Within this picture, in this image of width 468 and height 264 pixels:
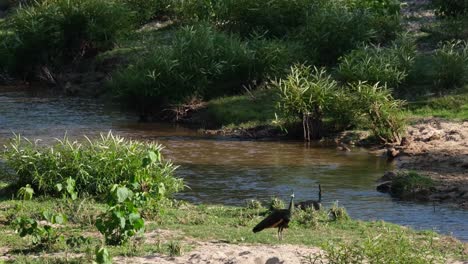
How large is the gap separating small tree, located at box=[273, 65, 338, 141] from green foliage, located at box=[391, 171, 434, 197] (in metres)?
4.17

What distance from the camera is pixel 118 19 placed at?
2455cm

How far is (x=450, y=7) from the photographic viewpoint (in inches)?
920

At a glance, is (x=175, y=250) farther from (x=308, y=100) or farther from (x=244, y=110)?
(x=244, y=110)

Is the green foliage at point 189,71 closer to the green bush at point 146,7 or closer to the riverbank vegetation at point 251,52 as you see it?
the riverbank vegetation at point 251,52

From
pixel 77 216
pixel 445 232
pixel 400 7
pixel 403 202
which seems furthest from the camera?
pixel 400 7

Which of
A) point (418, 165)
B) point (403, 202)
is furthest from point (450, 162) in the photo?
point (403, 202)

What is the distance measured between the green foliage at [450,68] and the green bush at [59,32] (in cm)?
853

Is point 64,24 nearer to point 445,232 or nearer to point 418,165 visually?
point 418,165

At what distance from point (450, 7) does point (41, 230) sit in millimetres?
16130

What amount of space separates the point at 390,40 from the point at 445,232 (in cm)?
1083

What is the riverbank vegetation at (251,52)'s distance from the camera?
18.7 meters

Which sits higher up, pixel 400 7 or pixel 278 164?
pixel 400 7

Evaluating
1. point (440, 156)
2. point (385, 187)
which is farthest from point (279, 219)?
point (440, 156)

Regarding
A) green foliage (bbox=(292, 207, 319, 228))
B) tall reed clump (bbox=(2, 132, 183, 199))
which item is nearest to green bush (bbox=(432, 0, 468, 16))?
tall reed clump (bbox=(2, 132, 183, 199))
